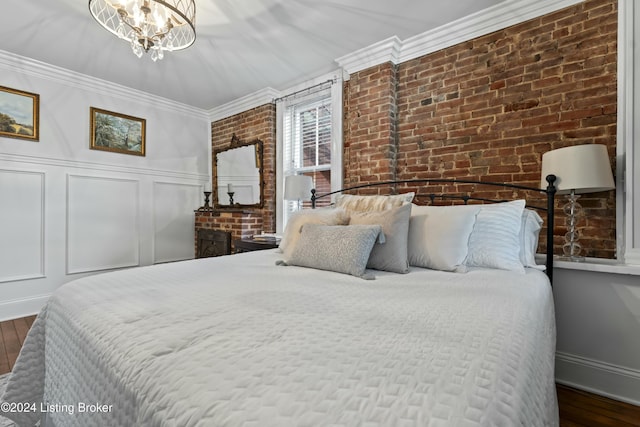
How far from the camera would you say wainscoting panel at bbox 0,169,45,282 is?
116 inches

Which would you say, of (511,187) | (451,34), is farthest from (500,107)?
(451,34)

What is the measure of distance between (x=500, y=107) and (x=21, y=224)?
4.54 metres

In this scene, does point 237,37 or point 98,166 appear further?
point 98,166

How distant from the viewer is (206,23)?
2396 mm

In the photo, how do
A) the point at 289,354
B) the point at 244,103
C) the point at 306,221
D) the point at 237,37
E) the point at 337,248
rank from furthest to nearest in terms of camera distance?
the point at 244,103 → the point at 237,37 → the point at 306,221 → the point at 337,248 → the point at 289,354

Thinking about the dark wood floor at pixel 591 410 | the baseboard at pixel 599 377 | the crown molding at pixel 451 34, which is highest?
the crown molding at pixel 451 34

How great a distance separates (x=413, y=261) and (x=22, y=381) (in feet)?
6.12

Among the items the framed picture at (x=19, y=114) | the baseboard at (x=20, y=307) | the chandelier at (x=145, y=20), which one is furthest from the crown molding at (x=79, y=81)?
the baseboard at (x=20, y=307)

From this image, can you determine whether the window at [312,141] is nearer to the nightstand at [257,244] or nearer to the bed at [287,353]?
the nightstand at [257,244]

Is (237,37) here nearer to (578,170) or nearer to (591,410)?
(578,170)

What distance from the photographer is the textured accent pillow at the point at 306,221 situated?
1955mm

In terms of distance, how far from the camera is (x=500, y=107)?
226cm

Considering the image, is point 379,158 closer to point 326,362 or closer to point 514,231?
point 514,231

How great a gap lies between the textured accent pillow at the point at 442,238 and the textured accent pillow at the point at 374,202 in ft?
0.86
